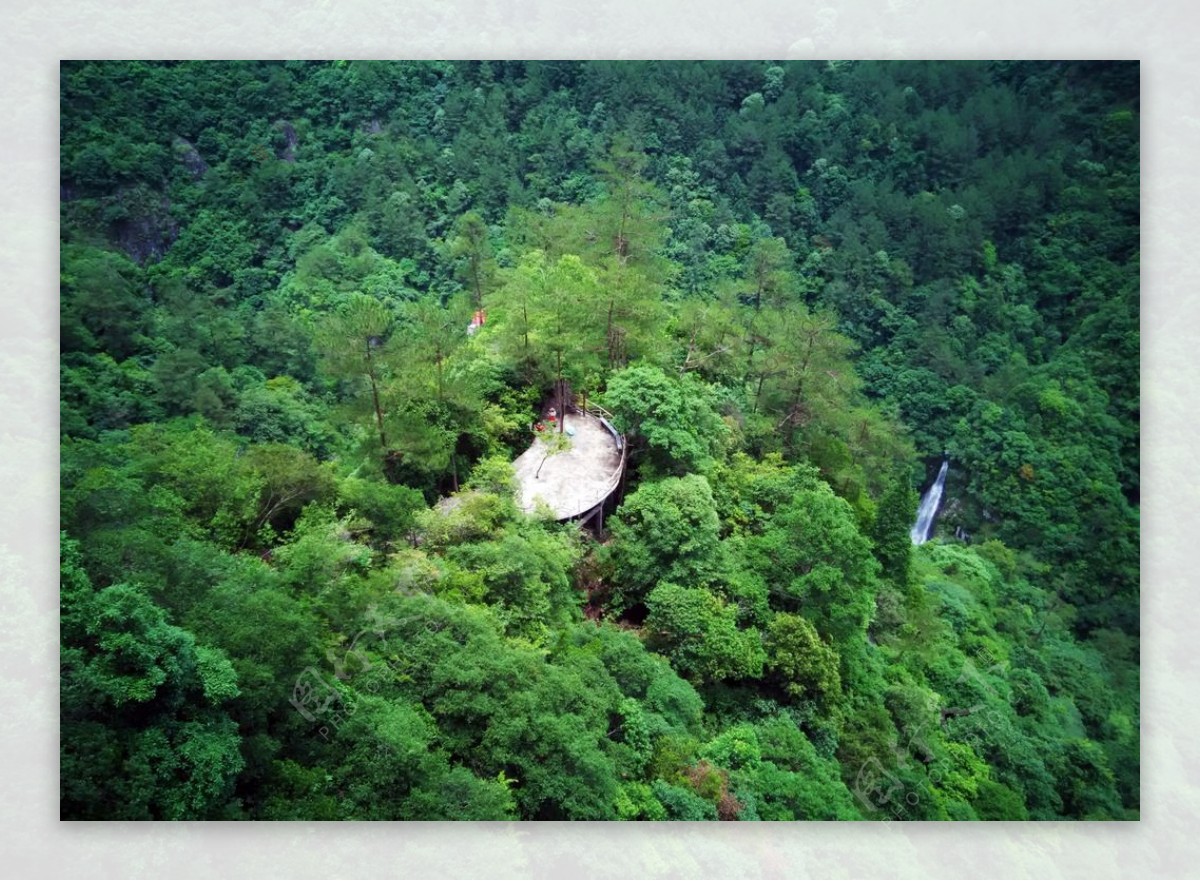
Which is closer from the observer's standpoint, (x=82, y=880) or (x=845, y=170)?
(x=82, y=880)

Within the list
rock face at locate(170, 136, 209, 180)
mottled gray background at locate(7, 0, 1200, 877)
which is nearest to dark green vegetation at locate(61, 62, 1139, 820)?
rock face at locate(170, 136, 209, 180)

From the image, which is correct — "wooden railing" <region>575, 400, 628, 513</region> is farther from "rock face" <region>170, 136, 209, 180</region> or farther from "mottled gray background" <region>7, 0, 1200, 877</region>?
"rock face" <region>170, 136, 209, 180</region>

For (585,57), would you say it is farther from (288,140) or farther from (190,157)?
(288,140)

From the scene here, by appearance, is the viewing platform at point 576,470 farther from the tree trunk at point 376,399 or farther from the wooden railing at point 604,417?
the tree trunk at point 376,399

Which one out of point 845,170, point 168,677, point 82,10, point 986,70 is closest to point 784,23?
point 986,70

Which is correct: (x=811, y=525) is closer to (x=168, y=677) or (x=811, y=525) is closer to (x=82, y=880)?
(x=168, y=677)
